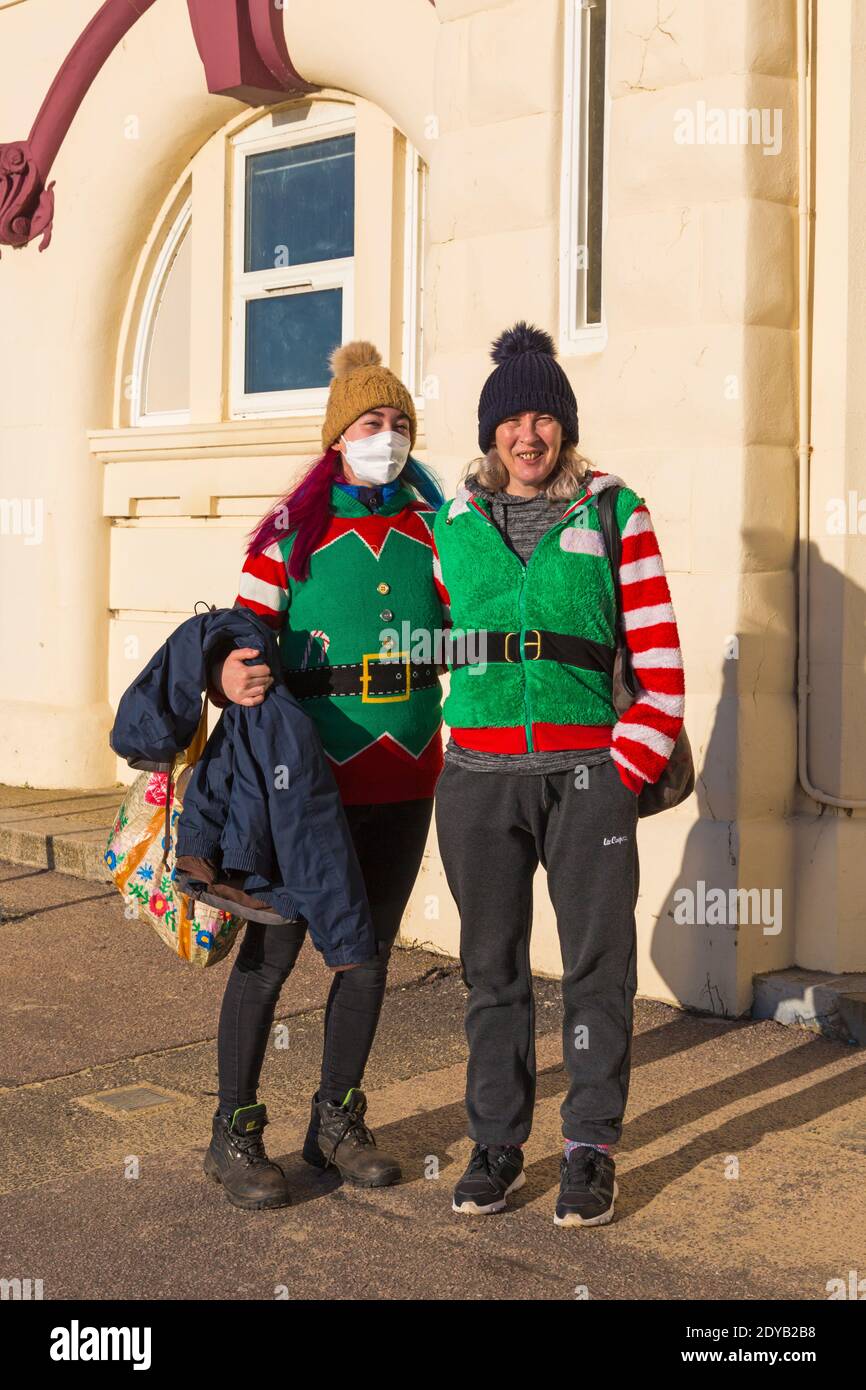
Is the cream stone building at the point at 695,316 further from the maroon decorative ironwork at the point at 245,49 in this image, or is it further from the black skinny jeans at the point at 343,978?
the black skinny jeans at the point at 343,978

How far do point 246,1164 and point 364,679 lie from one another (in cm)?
117

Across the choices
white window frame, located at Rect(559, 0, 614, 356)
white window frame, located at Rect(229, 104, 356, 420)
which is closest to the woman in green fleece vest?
white window frame, located at Rect(559, 0, 614, 356)

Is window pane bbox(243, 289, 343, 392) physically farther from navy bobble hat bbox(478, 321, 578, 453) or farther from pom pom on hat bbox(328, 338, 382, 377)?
navy bobble hat bbox(478, 321, 578, 453)

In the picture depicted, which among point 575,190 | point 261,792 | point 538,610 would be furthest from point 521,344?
point 575,190

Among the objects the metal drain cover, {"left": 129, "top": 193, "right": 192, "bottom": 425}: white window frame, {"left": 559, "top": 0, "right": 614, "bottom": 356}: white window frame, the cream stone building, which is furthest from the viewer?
{"left": 129, "top": 193, "right": 192, "bottom": 425}: white window frame

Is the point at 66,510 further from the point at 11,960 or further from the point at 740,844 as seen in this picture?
the point at 740,844

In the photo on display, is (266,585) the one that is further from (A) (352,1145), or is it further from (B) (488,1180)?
(B) (488,1180)

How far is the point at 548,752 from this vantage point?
3742 millimetres

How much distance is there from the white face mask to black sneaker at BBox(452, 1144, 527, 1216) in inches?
63.3

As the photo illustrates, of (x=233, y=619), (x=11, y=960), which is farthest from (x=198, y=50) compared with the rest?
(x=233, y=619)

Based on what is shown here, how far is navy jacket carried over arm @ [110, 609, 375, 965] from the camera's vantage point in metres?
3.74

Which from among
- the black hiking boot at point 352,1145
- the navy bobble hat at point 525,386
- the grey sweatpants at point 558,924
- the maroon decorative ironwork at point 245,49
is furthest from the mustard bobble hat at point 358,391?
the maroon decorative ironwork at point 245,49

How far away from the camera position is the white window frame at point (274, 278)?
26.2 ft

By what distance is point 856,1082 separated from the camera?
4.79 m
